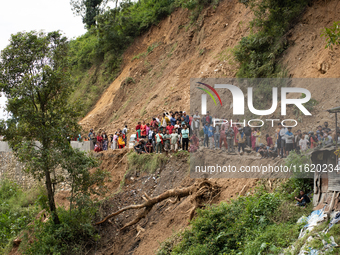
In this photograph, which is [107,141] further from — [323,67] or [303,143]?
[303,143]

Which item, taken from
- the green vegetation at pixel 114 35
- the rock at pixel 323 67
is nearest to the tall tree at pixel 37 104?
the rock at pixel 323 67

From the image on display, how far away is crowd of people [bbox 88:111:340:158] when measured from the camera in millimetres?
11023

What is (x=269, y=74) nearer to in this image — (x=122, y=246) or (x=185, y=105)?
(x=185, y=105)

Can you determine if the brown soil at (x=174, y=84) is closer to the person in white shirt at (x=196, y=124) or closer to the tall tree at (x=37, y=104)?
the person in white shirt at (x=196, y=124)

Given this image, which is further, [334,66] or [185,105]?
[185,105]

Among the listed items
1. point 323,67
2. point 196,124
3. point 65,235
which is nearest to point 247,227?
point 196,124

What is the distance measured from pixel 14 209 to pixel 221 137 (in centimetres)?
1484

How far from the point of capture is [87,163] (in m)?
14.3

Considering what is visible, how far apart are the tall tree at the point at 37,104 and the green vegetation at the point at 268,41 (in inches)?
331

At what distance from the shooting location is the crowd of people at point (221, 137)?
1102 centimetres

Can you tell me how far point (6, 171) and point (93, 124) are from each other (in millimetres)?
7737

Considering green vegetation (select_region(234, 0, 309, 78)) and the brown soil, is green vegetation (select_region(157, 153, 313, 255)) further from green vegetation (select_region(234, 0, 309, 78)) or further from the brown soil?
green vegetation (select_region(234, 0, 309, 78))

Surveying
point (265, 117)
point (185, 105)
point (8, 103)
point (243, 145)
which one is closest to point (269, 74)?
point (265, 117)

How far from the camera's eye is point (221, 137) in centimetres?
1398
